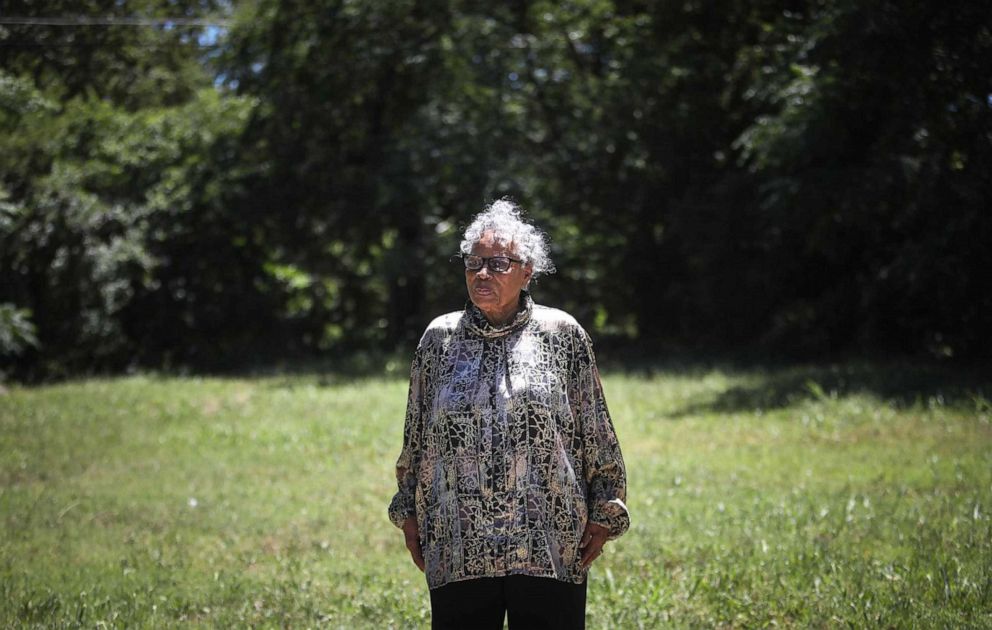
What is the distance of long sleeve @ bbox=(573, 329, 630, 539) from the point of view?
384cm

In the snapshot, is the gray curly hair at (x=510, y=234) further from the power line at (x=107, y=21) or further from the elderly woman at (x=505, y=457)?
the power line at (x=107, y=21)

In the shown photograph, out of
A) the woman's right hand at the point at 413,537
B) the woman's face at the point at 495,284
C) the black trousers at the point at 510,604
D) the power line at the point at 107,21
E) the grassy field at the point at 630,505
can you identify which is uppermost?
the power line at the point at 107,21

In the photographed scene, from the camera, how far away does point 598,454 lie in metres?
3.88

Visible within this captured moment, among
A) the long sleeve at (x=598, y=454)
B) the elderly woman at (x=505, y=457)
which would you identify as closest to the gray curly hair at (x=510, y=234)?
the elderly woman at (x=505, y=457)

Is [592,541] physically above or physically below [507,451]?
below

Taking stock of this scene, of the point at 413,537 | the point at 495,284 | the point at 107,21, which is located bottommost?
the point at 413,537

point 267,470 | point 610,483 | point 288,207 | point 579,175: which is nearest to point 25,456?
point 267,470

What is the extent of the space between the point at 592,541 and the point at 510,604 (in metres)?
0.39

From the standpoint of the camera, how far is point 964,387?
12281 mm

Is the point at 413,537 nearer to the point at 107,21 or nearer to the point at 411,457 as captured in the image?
the point at 411,457

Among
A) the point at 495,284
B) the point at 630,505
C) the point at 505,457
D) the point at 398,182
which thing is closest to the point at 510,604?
the point at 505,457

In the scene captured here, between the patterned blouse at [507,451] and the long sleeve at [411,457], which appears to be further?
the long sleeve at [411,457]

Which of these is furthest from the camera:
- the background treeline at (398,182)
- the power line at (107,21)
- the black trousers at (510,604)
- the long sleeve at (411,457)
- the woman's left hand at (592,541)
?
the background treeline at (398,182)

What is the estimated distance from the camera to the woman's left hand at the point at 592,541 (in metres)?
3.82
